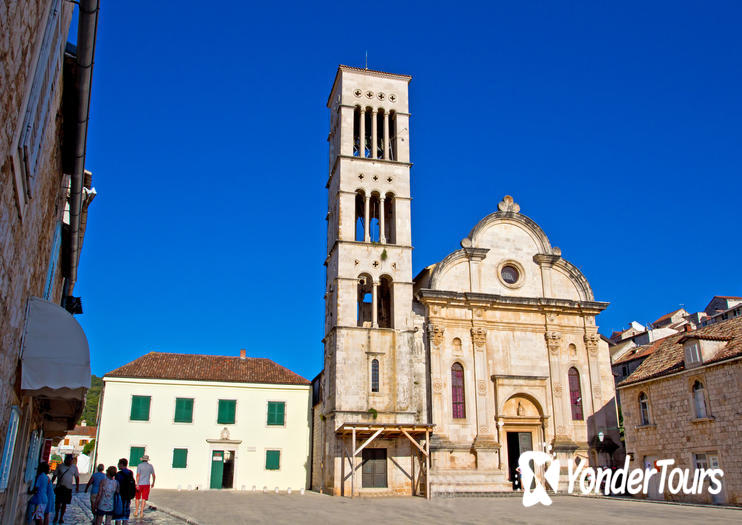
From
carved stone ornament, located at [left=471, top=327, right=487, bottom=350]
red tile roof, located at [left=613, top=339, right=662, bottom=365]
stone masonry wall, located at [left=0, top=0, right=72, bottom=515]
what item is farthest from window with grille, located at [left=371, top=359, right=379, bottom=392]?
red tile roof, located at [left=613, top=339, right=662, bottom=365]

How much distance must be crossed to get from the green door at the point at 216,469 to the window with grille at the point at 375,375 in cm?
1007

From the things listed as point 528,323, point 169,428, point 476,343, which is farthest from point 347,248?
point 169,428

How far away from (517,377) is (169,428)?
18531mm

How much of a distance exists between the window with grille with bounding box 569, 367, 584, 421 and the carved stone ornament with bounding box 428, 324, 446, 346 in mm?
7592

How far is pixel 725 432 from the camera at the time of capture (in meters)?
22.7

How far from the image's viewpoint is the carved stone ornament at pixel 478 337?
31.0 m

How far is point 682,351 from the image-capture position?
26422 millimetres

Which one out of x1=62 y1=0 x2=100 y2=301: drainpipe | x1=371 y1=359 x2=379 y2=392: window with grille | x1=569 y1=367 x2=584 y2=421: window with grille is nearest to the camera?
x1=62 y1=0 x2=100 y2=301: drainpipe

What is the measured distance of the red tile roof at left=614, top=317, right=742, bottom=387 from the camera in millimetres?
23438

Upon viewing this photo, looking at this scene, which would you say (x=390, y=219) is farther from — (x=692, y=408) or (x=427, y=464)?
(x=692, y=408)

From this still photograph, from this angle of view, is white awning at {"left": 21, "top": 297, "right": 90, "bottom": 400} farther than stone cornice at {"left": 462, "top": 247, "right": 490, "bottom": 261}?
No

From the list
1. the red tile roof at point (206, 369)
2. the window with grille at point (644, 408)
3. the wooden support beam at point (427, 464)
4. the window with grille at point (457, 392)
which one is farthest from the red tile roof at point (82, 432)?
the window with grille at point (644, 408)

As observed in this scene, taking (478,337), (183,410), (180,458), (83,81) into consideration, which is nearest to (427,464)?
(478,337)

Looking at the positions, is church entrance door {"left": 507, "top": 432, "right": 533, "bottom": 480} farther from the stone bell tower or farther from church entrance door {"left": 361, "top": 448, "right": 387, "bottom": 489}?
church entrance door {"left": 361, "top": 448, "right": 387, "bottom": 489}
